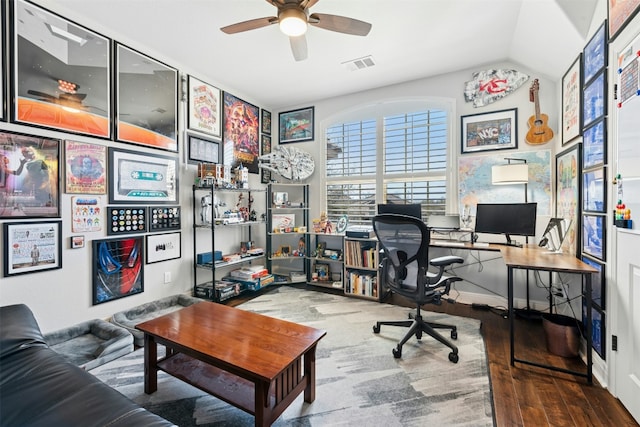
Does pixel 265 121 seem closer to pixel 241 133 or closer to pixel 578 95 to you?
pixel 241 133

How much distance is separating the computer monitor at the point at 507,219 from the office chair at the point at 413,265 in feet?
2.97

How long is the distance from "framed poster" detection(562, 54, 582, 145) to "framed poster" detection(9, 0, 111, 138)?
4034mm

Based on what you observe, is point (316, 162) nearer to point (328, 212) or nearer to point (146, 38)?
point (328, 212)

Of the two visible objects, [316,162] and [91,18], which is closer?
[91,18]

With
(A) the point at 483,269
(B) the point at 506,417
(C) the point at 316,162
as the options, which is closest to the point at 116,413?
(B) the point at 506,417

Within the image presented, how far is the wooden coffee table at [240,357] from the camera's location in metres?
1.32

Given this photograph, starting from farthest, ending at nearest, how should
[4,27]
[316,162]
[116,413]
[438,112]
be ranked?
[316,162] → [438,112] → [4,27] → [116,413]

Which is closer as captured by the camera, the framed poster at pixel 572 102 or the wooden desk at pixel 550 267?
the wooden desk at pixel 550 267

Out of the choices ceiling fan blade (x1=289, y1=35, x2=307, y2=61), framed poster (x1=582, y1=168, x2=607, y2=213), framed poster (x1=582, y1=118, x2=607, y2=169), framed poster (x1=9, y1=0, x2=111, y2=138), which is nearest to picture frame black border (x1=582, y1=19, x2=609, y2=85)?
framed poster (x1=582, y1=118, x2=607, y2=169)

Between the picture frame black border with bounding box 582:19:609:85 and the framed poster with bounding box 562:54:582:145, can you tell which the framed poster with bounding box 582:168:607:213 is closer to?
the framed poster with bounding box 562:54:582:145

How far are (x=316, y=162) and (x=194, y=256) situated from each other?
2168mm

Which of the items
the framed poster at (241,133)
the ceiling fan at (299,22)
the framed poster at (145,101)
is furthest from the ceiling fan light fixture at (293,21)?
the framed poster at (241,133)

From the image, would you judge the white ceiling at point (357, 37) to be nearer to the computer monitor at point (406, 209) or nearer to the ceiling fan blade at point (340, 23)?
the ceiling fan blade at point (340, 23)

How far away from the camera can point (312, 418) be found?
152 centimetres
